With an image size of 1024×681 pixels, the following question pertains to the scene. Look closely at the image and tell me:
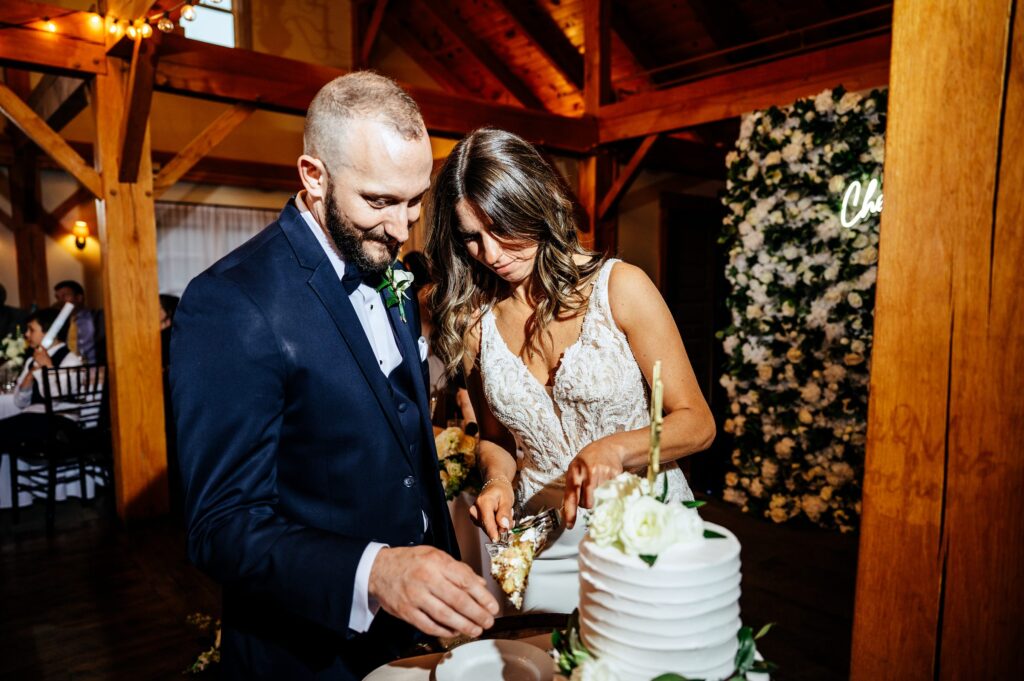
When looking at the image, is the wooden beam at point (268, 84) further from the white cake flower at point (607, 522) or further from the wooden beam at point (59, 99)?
the white cake flower at point (607, 522)

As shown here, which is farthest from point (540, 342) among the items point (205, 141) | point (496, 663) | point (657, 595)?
point (205, 141)

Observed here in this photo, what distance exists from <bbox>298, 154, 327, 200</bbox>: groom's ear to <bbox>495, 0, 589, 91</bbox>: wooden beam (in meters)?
7.70

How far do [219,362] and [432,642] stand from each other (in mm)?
762

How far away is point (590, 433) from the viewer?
206 cm

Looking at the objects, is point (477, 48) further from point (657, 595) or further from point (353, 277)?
point (657, 595)

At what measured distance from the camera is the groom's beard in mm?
1332

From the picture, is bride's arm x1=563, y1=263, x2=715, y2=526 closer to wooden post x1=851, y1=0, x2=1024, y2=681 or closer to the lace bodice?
the lace bodice

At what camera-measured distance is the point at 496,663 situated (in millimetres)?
1209

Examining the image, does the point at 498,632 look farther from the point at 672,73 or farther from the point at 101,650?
the point at 672,73

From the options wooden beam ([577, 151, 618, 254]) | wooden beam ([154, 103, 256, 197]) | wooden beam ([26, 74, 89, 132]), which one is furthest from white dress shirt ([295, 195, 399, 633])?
wooden beam ([577, 151, 618, 254])

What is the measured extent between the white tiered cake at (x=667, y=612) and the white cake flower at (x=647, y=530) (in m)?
0.02

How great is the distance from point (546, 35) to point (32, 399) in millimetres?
6812

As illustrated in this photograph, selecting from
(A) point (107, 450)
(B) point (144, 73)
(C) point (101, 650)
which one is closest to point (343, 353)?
(C) point (101, 650)

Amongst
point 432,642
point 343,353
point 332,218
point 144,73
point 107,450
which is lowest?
point 107,450
